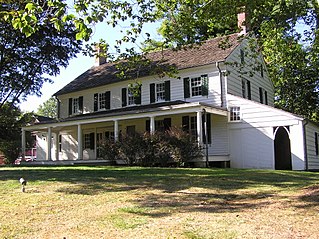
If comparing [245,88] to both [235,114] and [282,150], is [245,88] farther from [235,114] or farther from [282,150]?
[282,150]

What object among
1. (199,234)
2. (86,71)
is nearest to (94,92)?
(86,71)

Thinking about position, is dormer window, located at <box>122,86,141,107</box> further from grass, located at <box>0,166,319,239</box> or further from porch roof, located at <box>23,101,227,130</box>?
grass, located at <box>0,166,319,239</box>

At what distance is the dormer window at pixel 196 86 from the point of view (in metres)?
21.4

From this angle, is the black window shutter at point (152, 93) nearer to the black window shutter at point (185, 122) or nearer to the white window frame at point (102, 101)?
the black window shutter at point (185, 122)

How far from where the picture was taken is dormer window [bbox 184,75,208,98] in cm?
2142

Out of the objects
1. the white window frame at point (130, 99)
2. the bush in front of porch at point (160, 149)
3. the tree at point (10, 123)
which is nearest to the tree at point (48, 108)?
the tree at point (10, 123)

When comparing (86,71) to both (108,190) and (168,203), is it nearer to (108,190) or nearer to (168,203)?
(108,190)

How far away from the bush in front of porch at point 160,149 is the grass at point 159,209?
7089mm

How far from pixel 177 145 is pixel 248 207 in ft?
35.6

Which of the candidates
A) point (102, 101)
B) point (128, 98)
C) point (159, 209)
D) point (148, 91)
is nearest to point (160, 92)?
point (148, 91)

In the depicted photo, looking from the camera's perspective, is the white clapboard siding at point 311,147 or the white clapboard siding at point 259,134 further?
the white clapboard siding at point 311,147

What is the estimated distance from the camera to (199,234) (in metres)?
5.29

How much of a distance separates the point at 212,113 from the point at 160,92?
462 centimetres

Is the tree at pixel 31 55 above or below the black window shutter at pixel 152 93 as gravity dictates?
above
